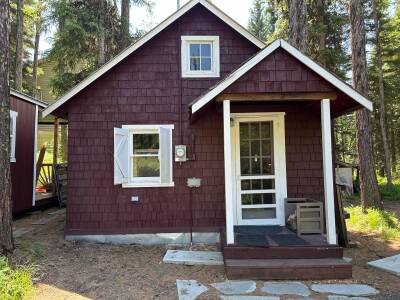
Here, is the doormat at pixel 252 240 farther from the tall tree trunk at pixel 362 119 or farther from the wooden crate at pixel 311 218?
the tall tree trunk at pixel 362 119

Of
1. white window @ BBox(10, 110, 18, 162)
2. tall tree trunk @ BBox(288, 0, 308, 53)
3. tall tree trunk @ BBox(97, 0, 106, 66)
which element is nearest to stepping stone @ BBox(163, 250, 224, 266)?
white window @ BBox(10, 110, 18, 162)

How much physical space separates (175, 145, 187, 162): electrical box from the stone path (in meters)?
2.72

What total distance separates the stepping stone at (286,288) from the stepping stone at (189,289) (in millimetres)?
854

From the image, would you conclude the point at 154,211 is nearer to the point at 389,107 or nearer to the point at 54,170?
the point at 54,170

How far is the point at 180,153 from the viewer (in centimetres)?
698

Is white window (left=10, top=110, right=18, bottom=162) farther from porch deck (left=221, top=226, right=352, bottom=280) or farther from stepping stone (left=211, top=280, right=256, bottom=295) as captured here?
stepping stone (left=211, top=280, right=256, bottom=295)

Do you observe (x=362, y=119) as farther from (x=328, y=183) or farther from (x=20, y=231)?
(x=20, y=231)

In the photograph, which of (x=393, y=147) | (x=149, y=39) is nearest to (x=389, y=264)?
(x=149, y=39)

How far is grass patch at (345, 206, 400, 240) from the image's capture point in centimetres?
762

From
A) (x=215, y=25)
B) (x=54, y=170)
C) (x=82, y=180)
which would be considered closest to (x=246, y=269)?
(x=82, y=180)

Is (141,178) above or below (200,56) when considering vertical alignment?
below

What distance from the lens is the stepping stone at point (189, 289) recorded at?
4.38 metres

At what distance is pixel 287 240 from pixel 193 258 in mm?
1627

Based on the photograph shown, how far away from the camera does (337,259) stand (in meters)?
5.20
